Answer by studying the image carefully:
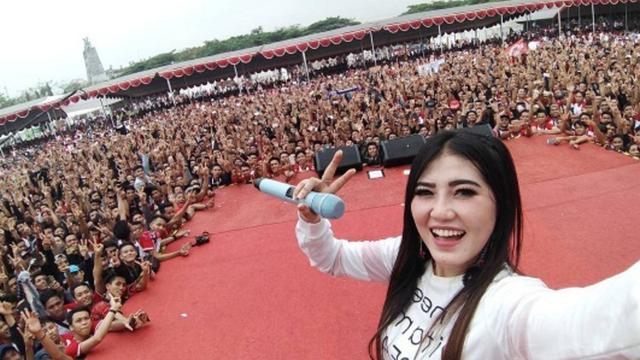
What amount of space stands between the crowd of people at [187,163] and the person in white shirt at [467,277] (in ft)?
9.72

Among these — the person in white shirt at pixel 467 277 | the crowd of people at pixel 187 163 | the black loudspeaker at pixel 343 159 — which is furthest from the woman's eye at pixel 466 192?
the black loudspeaker at pixel 343 159

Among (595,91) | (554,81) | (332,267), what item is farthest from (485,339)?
(554,81)

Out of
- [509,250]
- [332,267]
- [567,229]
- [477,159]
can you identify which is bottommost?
[567,229]

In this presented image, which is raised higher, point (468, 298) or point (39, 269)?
point (468, 298)

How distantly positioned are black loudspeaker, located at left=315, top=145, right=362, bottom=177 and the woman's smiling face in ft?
21.0

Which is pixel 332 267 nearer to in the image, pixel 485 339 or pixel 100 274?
pixel 485 339

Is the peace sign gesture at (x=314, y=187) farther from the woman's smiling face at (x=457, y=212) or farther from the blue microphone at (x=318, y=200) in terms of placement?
the woman's smiling face at (x=457, y=212)

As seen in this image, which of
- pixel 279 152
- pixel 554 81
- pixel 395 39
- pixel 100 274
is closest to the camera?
pixel 100 274

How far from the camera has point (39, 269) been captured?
5309 millimetres

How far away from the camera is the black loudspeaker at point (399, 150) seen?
7609 millimetres

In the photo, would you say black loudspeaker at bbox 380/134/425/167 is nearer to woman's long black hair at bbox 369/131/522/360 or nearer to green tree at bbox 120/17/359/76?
woman's long black hair at bbox 369/131/522/360

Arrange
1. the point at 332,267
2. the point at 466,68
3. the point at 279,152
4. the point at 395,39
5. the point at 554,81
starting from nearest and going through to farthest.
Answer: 1. the point at 332,267
2. the point at 279,152
3. the point at 554,81
4. the point at 466,68
5. the point at 395,39

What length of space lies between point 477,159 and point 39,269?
5759mm

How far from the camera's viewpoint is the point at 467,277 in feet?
4.03
